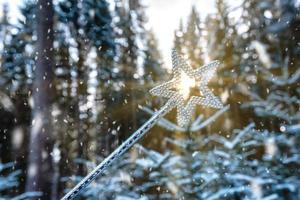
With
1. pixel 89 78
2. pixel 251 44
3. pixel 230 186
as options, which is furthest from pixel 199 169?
pixel 89 78

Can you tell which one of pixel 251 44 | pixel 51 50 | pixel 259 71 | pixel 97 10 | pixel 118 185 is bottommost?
pixel 118 185

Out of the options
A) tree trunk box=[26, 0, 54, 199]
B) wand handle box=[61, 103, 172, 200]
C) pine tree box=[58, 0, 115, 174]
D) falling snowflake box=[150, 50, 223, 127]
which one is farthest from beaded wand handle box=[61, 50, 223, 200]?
pine tree box=[58, 0, 115, 174]

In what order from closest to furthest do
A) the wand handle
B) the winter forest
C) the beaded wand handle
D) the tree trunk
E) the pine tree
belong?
1. the wand handle
2. the beaded wand handle
3. the tree trunk
4. the winter forest
5. the pine tree

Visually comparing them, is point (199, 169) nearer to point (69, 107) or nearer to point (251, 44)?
point (251, 44)

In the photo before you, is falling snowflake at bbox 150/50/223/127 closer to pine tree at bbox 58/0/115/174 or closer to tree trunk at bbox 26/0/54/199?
tree trunk at bbox 26/0/54/199

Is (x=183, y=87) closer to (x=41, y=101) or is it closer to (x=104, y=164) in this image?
(x=104, y=164)

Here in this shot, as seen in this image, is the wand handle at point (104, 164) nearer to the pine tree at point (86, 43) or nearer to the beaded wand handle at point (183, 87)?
the beaded wand handle at point (183, 87)

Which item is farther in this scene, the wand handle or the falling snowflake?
the falling snowflake
